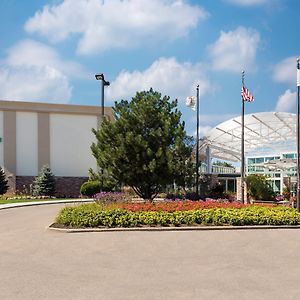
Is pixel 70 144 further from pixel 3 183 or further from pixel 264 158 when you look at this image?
pixel 264 158

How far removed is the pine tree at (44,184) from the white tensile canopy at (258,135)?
17.4 m

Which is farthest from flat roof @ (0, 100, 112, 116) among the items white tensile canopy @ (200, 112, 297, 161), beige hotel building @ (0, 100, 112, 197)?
white tensile canopy @ (200, 112, 297, 161)

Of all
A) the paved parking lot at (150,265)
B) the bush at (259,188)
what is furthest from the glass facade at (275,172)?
the paved parking lot at (150,265)

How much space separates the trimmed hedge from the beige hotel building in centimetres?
2799

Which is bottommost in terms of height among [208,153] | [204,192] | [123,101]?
[204,192]

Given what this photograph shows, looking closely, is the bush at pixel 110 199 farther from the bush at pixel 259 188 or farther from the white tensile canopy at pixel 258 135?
the white tensile canopy at pixel 258 135

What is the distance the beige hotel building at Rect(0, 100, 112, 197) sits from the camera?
4197cm

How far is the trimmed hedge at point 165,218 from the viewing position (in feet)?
47.9

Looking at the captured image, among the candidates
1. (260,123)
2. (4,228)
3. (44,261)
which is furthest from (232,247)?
(260,123)

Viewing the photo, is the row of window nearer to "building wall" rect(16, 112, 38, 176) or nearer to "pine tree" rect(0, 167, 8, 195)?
"building wall" rect(16, 112, 38, 176)

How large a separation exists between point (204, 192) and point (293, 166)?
13185 millimetres

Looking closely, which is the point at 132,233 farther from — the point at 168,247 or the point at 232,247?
the point at 232,247

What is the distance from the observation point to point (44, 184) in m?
39.7

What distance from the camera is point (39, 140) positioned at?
140 ft
